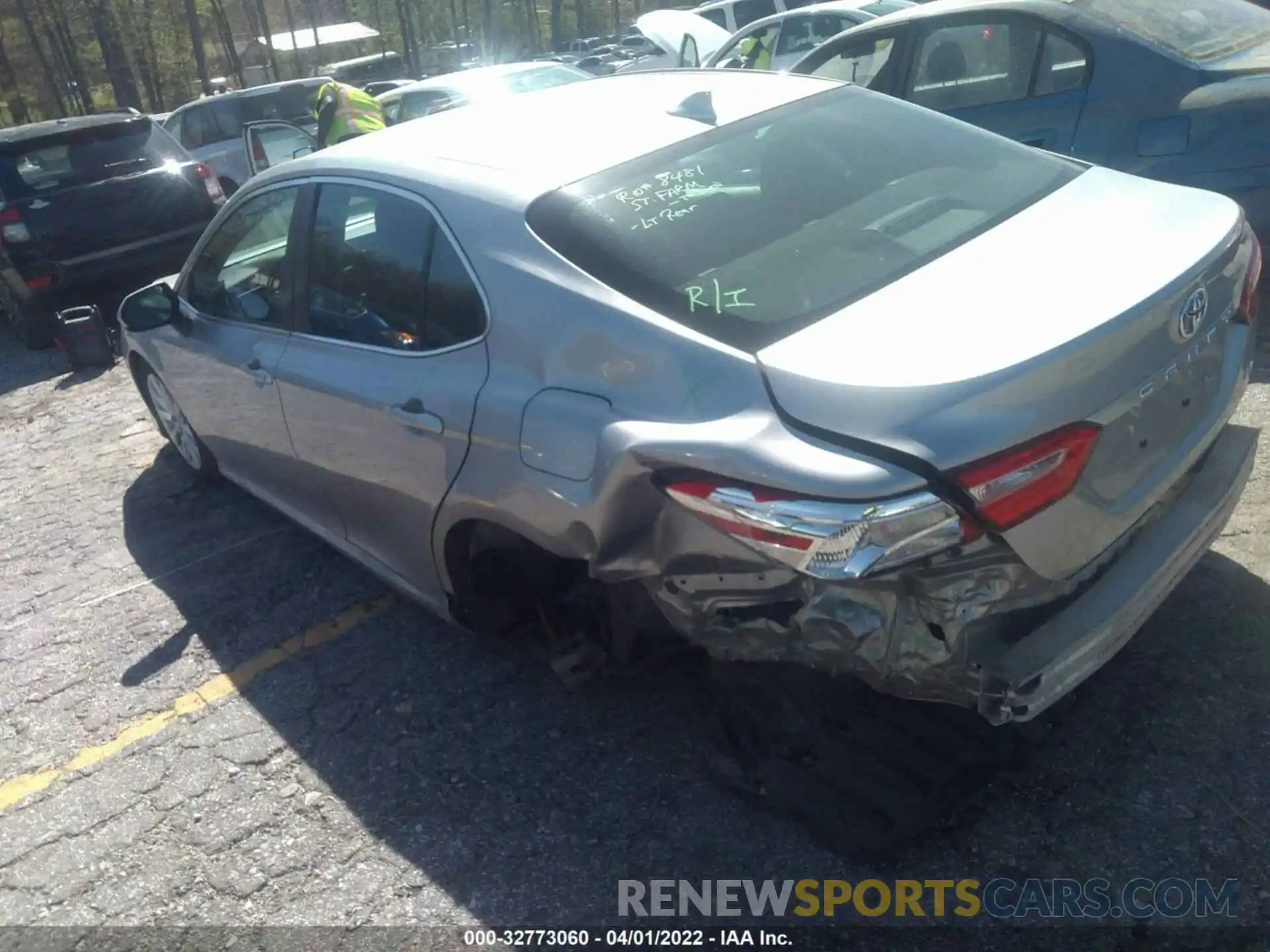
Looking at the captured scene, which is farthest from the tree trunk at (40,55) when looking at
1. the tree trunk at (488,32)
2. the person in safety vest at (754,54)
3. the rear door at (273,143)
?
the person in safety vest at (754,54)

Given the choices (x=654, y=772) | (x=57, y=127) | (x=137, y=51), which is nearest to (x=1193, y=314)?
(x=654, y=772)

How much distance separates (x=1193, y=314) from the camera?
8.05 ft

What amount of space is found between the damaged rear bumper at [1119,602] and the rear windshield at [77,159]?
28.2ft

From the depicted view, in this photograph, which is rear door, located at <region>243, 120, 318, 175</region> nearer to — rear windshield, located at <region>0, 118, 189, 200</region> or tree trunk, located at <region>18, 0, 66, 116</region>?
rear windshield, located at <region>0, 118, 189, 200</region>

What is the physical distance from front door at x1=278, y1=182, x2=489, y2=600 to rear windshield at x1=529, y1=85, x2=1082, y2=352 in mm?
460

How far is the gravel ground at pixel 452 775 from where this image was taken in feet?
8.57

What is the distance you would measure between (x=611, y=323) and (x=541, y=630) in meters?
1.38

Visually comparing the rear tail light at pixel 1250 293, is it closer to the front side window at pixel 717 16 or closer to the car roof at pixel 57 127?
the car roof at pixel 57 127

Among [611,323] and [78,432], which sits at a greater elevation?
[611,323]

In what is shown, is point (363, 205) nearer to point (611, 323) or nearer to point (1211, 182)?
point (611, 323)

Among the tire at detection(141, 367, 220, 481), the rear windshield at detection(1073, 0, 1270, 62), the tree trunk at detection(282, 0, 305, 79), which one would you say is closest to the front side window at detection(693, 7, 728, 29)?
the rear windshield at detection(1073, 0, 1270, 62)

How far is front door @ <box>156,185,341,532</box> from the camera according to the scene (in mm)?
3859

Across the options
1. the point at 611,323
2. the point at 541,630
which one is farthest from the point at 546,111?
the point at 541,630

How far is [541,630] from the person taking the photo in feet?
11.7
